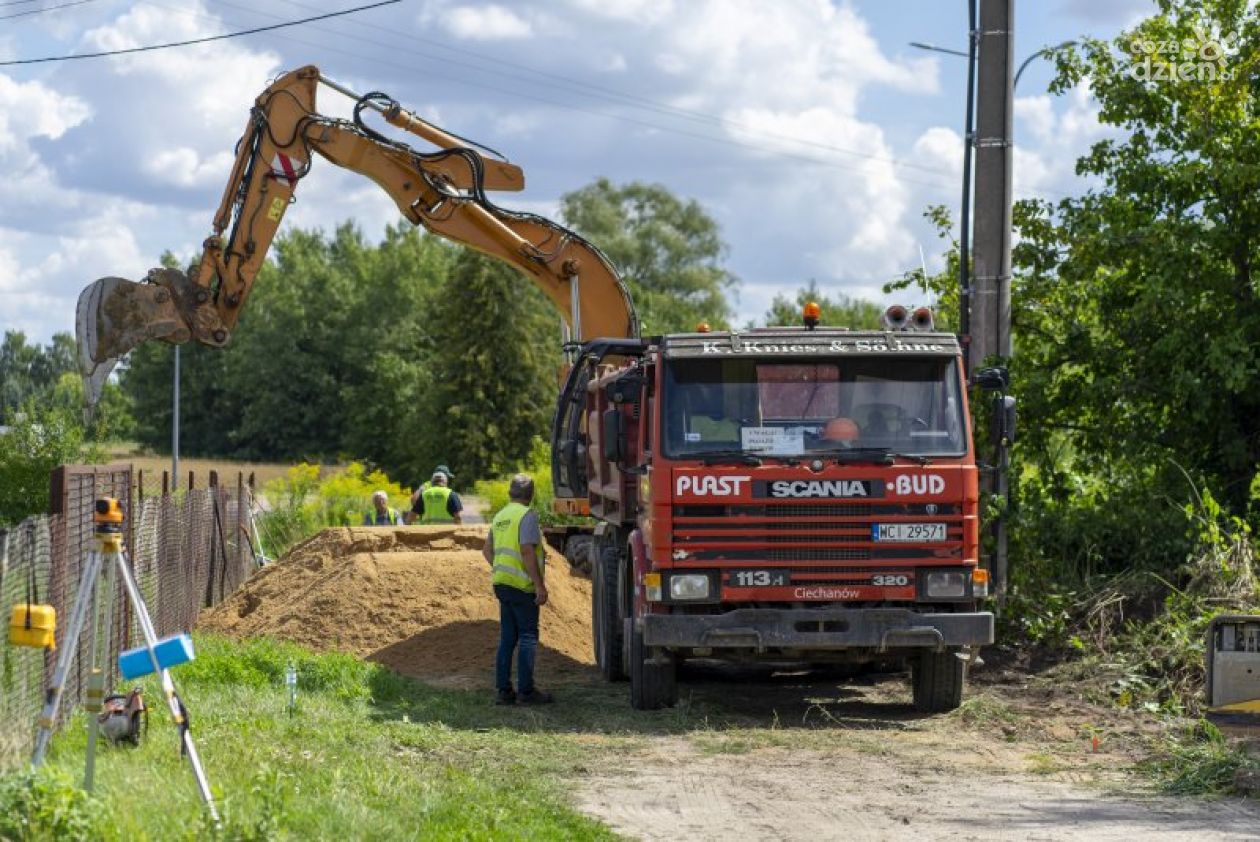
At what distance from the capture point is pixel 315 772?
1027cm

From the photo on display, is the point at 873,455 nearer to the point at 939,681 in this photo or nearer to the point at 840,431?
the point at 840,431

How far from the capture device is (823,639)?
1359cm

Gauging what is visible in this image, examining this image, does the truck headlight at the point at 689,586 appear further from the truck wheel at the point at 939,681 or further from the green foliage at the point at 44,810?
the green foliage at the point at 44,810

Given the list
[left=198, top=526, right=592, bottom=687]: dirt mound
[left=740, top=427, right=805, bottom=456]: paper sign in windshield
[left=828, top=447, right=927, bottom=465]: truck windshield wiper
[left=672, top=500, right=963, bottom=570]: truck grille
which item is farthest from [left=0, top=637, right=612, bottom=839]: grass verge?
[left=828, top=447, right=927, bottom=465]: truck windshield wiper

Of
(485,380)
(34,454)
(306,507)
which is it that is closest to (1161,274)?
(34,454)

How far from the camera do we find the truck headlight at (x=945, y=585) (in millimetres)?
13812

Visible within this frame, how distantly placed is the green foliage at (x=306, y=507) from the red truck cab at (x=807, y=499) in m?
18.4

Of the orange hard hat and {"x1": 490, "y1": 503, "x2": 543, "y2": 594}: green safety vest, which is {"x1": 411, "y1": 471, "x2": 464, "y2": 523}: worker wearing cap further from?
the orange hard hat

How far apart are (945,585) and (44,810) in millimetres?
7550

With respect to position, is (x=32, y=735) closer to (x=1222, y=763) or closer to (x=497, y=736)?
(x=497, y=736)

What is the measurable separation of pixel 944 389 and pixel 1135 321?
17.2ft

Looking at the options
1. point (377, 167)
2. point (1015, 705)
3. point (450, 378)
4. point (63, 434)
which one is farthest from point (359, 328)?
point (1015, 705)

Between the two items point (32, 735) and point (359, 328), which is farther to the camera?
point (359, 328)
